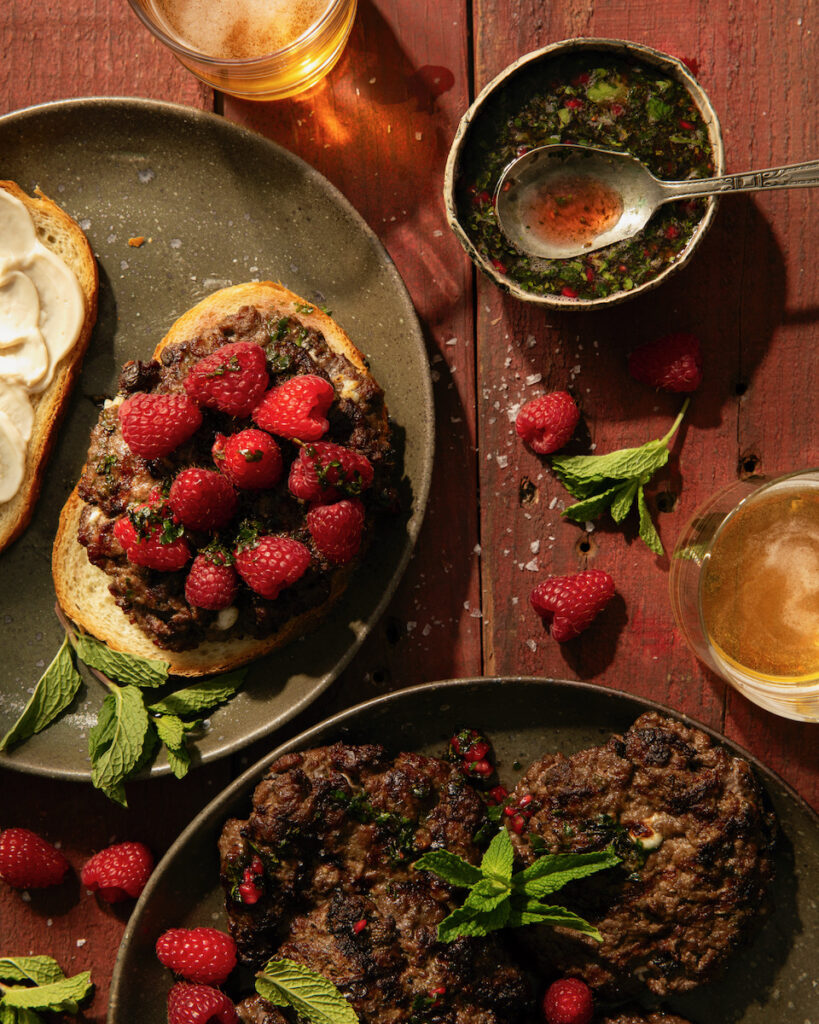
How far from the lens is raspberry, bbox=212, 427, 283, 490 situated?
267cm

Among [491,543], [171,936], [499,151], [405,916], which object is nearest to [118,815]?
[171,936]

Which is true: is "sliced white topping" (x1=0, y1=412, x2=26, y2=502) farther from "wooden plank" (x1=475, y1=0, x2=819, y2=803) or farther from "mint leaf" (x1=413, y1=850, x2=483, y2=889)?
"mint leaf" (x1=413, y1=850, x2=483, y2=889)

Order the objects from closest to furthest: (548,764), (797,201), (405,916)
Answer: (405,916), (548,764), (797,201)

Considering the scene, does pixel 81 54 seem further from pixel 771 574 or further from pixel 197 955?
pixel 197 955

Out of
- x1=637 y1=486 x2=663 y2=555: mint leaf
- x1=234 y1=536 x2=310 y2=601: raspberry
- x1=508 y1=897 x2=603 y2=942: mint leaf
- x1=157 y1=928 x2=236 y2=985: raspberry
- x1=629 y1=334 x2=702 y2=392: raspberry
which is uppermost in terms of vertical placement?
x1=629 y1=334 x2=702 y2=392: raspberry

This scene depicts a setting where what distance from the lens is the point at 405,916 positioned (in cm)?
276

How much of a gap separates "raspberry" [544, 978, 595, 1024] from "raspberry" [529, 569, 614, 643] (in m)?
1.14

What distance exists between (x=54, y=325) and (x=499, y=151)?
172cm

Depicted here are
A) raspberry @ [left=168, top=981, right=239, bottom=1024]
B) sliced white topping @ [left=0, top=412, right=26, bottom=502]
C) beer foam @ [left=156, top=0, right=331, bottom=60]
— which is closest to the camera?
raspberry @ [left=168, top=981, right=239, bottom=1024]

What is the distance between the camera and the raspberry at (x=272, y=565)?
2.66 m

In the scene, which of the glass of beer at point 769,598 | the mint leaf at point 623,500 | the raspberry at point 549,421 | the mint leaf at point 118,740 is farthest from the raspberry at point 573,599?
the mint leaf at point 118,740

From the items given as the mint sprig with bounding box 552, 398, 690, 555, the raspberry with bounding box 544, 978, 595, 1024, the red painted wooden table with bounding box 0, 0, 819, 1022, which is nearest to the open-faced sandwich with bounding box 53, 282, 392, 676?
the red painted wooden table with bounding box 0, 0, 819, 1022

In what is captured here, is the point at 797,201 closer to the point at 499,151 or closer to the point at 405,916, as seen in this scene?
the point at 499,151

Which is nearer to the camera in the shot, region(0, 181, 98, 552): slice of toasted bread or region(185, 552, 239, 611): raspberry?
region(185, 552, 239, 611): raspberry
